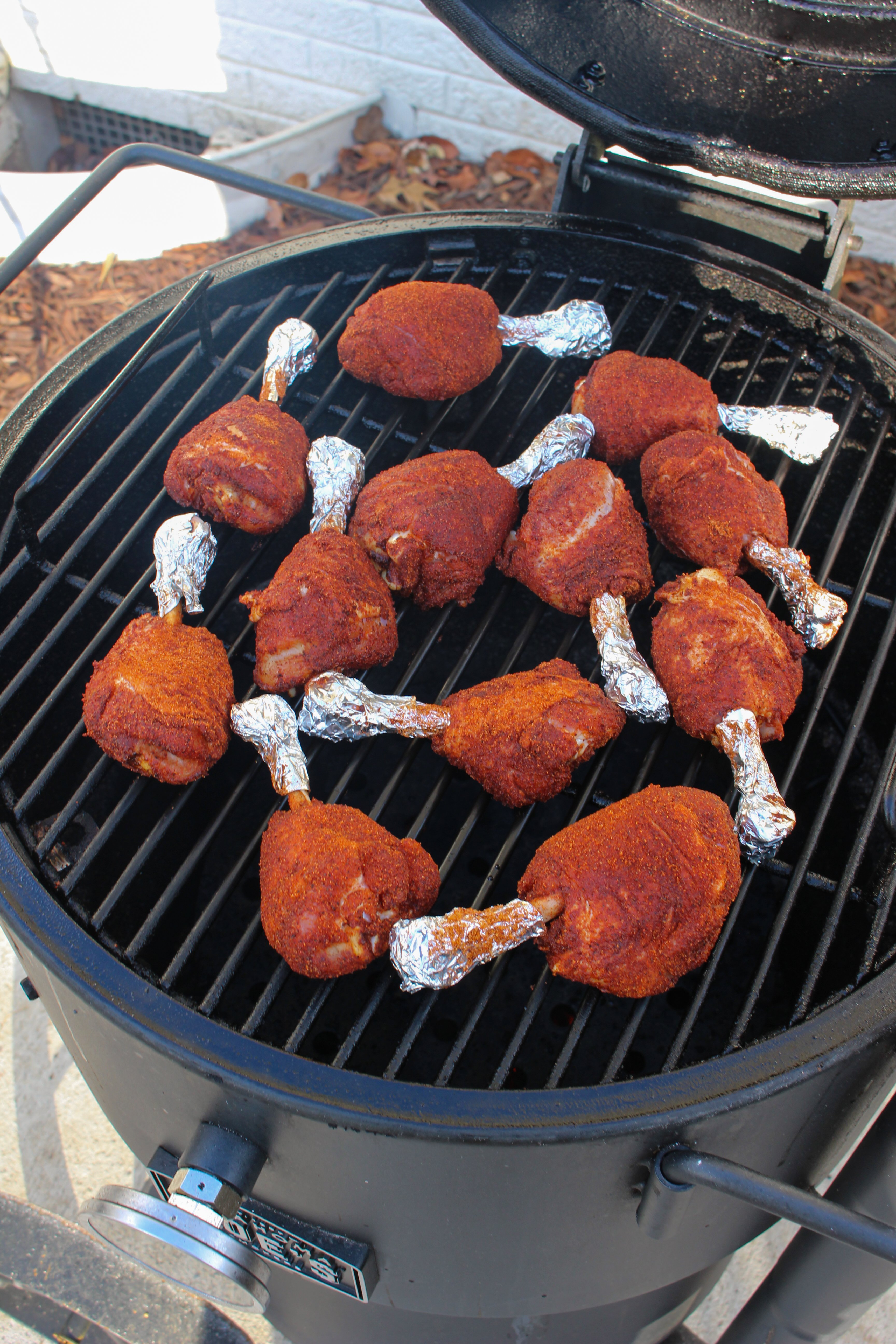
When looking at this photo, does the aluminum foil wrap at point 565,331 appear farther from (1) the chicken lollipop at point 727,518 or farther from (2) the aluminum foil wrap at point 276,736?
(2) the aluminum foil wrap at point 276,736

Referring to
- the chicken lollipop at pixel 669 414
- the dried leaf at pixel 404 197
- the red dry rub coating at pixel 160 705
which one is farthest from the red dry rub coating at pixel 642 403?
the dried leaf at pixel 404 197

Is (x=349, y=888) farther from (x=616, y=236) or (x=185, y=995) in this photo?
(x=616, y=236)

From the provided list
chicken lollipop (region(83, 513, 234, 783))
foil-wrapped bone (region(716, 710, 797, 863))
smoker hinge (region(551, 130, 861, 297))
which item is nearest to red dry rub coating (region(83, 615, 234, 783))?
chicken lollipop (region(83, 513, 234, 783))

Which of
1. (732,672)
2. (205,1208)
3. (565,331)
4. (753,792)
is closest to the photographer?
(205,1208)

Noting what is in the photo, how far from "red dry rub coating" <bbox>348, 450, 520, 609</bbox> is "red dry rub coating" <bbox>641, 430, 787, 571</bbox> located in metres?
0.35

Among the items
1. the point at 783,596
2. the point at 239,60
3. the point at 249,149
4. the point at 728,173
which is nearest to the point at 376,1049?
the point at 783,596

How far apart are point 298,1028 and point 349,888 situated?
8.8 inches

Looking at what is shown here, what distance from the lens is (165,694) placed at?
172 cm

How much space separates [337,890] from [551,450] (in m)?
1.15

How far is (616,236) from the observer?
2441 millimetres

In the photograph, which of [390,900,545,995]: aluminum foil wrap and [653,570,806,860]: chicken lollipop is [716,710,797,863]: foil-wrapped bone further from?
[390,900,545,995]: aluminum foil wrap

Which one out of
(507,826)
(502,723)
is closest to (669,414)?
(502,723)

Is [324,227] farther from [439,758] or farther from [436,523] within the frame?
[439,758]

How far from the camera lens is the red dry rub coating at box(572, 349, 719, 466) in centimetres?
216
